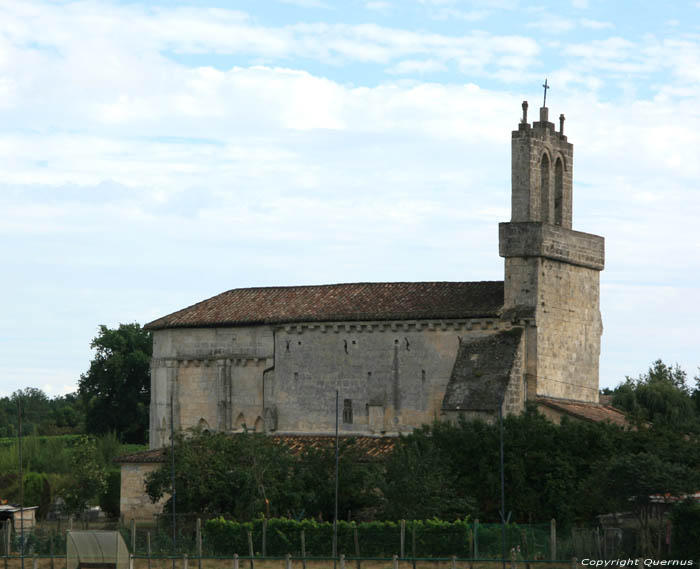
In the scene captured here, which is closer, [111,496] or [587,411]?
[587,411]

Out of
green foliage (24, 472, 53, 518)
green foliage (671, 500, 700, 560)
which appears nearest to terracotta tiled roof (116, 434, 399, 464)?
green foliage (24, 472, 53, 518)

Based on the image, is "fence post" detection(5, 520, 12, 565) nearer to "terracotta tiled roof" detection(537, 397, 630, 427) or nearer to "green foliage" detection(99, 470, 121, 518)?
"green foliage" detection(99, 470, 121, 518)

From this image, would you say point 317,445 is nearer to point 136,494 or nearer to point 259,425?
point 259,425

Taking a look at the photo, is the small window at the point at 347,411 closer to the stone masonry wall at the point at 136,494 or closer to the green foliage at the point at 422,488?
the green foliage at the point at 422,488

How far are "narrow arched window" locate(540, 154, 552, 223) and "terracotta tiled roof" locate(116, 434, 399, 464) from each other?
1044cm

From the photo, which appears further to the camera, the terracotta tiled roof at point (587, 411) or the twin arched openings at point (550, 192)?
the twin arched openings at point (550, 192)

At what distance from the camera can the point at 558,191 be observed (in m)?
56.6

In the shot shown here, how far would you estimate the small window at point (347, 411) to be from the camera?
55.7m

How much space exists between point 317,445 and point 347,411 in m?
4.32

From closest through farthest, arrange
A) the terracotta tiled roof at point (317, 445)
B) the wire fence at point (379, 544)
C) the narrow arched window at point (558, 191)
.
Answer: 1. the wire fence at point (379, 544)
2. the terracotta tiled roof at point (317, 445)
3. the narrow arched window at point (558, 191)

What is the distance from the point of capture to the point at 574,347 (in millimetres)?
55188

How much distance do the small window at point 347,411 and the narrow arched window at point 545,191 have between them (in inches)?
409

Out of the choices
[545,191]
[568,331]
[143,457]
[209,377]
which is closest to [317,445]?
[143,457]

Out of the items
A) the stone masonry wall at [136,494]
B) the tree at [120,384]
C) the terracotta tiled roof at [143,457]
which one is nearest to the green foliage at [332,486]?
the terracotta tiled roof at [143,457]
